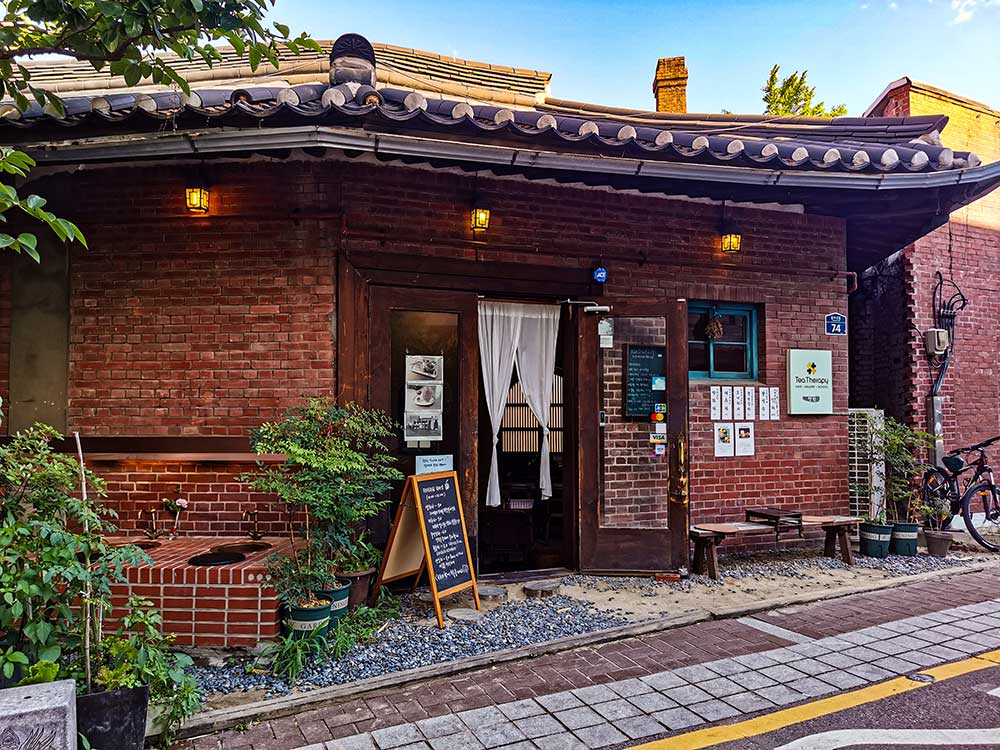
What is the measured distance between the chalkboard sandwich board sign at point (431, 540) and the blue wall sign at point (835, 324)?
15.8ft

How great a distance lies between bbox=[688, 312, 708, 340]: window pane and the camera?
6992 millimetres

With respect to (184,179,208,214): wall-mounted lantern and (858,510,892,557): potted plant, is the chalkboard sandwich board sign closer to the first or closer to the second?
(184,179,208,214): wall-mounted lantern

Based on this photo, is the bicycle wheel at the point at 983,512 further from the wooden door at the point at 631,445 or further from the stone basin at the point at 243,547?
the stone basin at the point at 243,547

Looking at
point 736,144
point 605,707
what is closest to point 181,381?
point 605,707

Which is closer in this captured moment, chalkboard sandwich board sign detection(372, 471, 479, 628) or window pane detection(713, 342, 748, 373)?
chalkboard sandwich board sign detection(372, 471, 479, 628)

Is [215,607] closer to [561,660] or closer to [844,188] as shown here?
[561,660]

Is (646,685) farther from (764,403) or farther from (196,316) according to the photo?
(196,316)

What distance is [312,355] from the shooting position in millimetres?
5375

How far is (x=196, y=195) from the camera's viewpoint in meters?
5.29

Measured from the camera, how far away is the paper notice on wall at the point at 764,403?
276 inches

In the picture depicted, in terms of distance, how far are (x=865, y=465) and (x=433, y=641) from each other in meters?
5.57

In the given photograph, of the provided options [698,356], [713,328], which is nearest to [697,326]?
[713,328]

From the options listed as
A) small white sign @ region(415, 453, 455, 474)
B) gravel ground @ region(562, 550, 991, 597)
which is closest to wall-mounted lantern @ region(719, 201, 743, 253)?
gravel ground @ region(562, 550, 991, 597)

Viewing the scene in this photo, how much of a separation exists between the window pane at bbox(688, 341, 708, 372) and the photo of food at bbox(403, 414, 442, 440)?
2.91 meters
